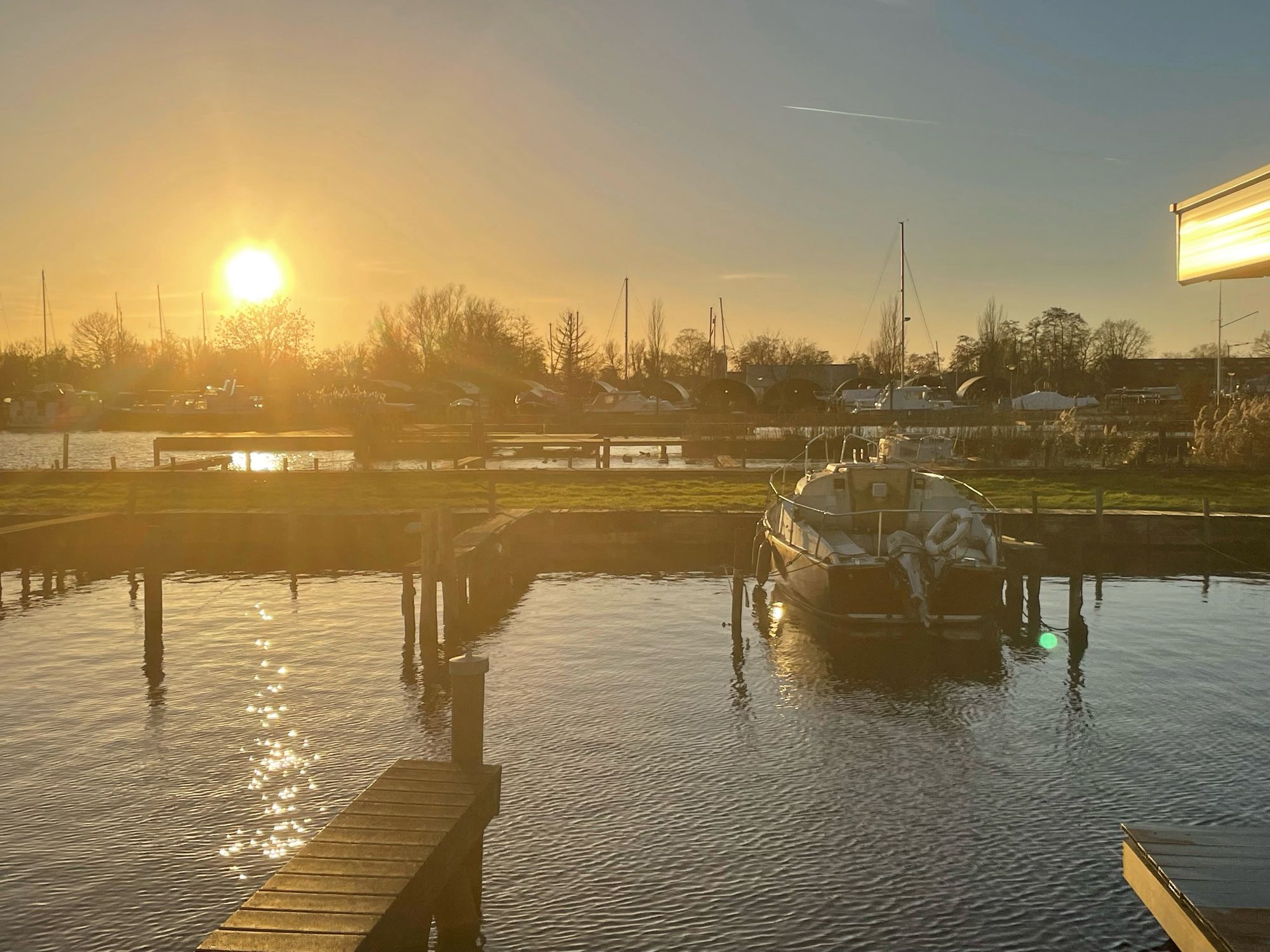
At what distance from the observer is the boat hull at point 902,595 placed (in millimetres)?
18719

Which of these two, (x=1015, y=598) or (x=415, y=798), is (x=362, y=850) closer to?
(x=415, y=798)

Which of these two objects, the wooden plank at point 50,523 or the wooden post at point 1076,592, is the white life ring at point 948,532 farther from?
the wooden plank at point 50,523

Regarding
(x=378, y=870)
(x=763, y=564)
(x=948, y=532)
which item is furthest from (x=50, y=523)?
(x=378, y=870)

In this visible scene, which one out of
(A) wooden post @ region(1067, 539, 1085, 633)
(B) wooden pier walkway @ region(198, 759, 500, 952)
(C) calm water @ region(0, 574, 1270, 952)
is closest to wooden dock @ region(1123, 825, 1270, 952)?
(C) calm water @ region(0, 574, 1270, 952)

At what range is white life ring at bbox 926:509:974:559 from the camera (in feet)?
62.4

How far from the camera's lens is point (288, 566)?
88.6 feet

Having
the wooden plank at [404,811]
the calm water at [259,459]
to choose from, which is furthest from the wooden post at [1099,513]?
the wooden plank at [404,811]

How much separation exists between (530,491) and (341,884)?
93.7 feet

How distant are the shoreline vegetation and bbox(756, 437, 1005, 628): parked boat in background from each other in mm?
8834

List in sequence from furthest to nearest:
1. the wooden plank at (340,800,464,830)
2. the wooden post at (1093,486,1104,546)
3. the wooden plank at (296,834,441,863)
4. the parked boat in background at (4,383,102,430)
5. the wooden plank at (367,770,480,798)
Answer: the parked boat in background at (4,383,102,430), the wooden post at (1093,486,1104,546), the wooden plank at (367,770,480,798), the wooden plank at (340,800,464,830), the wooden plank at (296,834,441,863)

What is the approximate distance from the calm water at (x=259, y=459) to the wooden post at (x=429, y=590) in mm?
26812

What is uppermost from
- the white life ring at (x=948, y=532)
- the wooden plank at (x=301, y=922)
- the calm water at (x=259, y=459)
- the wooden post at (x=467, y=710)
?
the calm water at (x=259, y=459)

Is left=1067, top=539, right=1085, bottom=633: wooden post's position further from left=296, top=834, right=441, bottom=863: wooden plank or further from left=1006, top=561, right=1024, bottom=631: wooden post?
left=296, top=834, right=441, bottom=863: wooden plank

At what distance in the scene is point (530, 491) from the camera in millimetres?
34938
